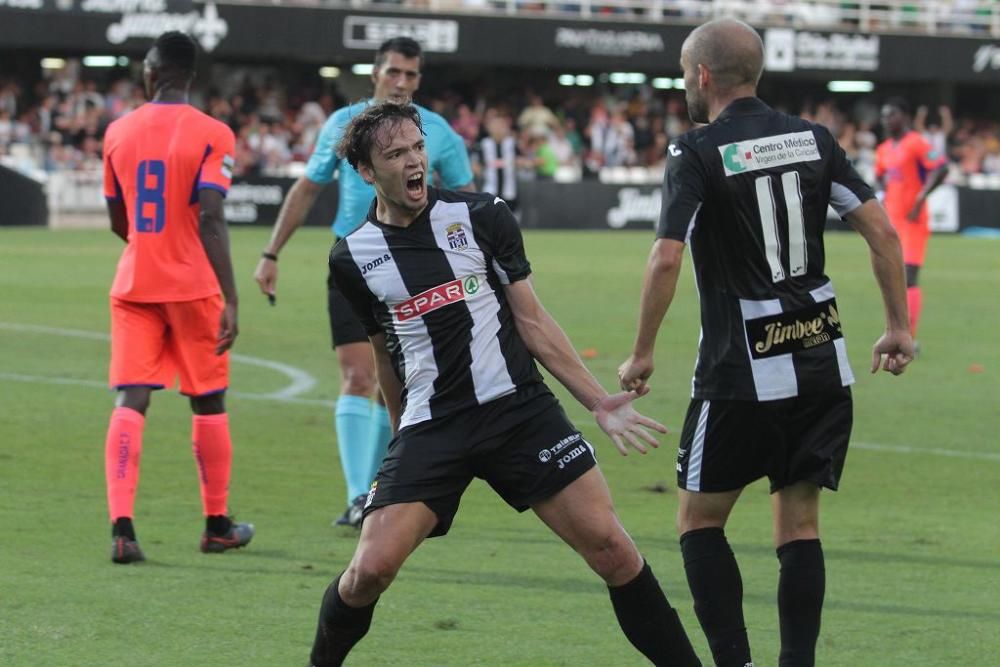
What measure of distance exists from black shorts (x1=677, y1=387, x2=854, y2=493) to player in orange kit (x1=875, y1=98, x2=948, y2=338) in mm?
10702

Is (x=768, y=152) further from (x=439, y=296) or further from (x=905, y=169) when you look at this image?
(x=905, y=169)

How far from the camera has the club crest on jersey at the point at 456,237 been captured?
4887 mm

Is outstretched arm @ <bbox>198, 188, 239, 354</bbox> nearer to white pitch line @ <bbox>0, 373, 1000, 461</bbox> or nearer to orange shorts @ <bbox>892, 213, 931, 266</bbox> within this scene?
white pitch line @ <bbox>0, 373, 1000, 461</bbox>

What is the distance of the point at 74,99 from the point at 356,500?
85.2 feet

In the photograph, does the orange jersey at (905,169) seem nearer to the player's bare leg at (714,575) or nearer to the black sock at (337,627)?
the player's bare leg at (714,575)

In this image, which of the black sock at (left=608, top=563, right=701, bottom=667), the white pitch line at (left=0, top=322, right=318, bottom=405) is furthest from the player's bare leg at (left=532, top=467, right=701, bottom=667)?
the white pitch line at (left=0, top=322, right=318, bottom=405)

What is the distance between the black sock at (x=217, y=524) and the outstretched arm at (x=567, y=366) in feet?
8.43

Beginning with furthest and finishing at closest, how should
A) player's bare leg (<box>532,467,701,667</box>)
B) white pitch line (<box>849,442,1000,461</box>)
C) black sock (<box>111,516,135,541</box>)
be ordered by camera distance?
1. white pitch line (<box>849,442,1000,461</box>)
2. black sock (<box>111,516,135,541</box>)
3. player's bare leg (<box>532,467,701,667</box>)

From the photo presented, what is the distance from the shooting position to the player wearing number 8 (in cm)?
497

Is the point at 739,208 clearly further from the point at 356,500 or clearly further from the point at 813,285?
the point at 356,500

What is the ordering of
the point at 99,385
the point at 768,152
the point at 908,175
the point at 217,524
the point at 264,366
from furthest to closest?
the point at 908,175
the point at 264,366
the point at 99,385
the point at 217,524
the point at 768,152

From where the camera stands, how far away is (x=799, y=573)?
16.7ft

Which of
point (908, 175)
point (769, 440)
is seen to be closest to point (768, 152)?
point (769, 440)

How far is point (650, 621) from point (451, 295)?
1077 mm
